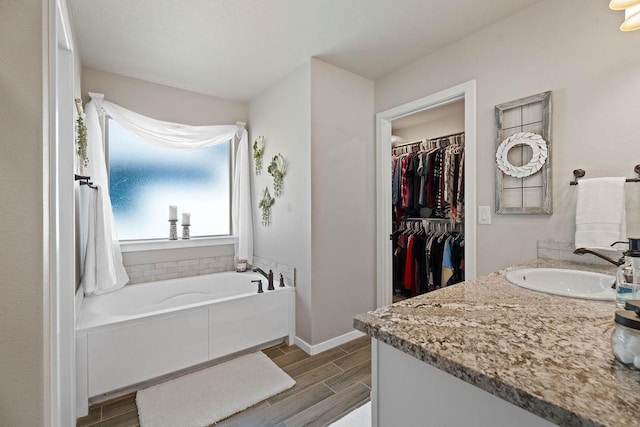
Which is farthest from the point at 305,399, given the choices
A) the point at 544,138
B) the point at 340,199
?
the point at 544,138

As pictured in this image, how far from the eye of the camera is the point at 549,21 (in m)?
1.72

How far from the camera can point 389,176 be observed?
9.32 feet

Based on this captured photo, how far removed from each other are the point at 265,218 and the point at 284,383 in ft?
5.42

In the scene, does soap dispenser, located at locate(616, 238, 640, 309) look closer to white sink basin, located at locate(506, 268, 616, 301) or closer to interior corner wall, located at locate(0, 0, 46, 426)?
white sink basin, located at locate(506, 268, 616, 301)

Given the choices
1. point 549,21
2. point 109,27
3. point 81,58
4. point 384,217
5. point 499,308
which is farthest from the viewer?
point 384,217

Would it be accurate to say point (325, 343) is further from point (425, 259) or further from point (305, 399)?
point (425, 259)

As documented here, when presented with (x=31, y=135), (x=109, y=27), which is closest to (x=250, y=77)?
(x=109, y=27)

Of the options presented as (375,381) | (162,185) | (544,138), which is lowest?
(375,381)

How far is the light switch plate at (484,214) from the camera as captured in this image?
2.00m

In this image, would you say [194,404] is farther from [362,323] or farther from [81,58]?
[81,58]

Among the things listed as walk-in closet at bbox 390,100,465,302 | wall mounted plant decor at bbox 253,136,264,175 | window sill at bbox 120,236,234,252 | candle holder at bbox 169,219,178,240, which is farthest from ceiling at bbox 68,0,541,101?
window sill at bbox 120,236,234,252

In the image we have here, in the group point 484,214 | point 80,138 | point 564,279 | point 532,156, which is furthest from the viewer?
point 80,138

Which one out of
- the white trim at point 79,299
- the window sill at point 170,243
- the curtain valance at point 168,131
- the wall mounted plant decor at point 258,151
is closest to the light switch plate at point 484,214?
the wall mounted plant decor at point 258,151

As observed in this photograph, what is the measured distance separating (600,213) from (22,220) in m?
2.37
